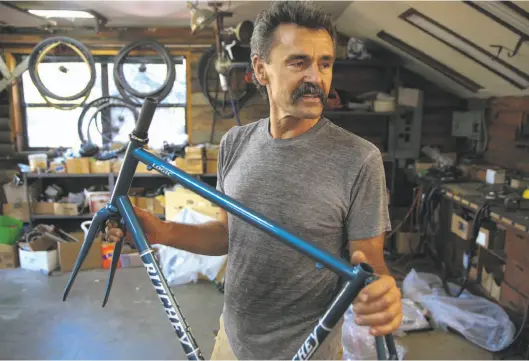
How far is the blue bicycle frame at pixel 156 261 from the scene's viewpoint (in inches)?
30.6

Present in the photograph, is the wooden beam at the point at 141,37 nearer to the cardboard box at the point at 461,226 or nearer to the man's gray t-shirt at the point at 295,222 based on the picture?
the cardboard box at the point at 461,226

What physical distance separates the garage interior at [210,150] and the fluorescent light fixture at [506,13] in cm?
1

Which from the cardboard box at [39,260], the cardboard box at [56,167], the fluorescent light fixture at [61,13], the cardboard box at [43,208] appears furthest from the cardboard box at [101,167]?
the fluorescent light fixture at [61,13]

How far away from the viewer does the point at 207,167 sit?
4199mm

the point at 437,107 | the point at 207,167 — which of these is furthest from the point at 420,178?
the point at 207,167

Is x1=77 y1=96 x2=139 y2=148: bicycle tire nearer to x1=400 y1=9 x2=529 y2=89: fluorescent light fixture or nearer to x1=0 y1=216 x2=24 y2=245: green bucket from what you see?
x1=0 y1=216 x2=24 y2=245: green bucket

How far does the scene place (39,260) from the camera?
3.79 m

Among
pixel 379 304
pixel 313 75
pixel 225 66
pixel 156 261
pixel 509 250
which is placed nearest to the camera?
pixel 379 304

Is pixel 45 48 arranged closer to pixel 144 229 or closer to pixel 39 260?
pixel 39 260

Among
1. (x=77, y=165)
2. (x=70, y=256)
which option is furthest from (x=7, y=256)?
(x=77, y=165)

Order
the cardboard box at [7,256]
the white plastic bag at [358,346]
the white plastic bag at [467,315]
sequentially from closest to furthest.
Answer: the white plastic bag at [358,346]
the white plastic bag at [467,315]
the cardboard box at [7,256]

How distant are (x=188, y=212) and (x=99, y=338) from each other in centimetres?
129

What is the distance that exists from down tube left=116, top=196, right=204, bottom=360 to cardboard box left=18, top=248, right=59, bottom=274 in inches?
125

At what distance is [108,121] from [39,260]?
1663 millimetres
